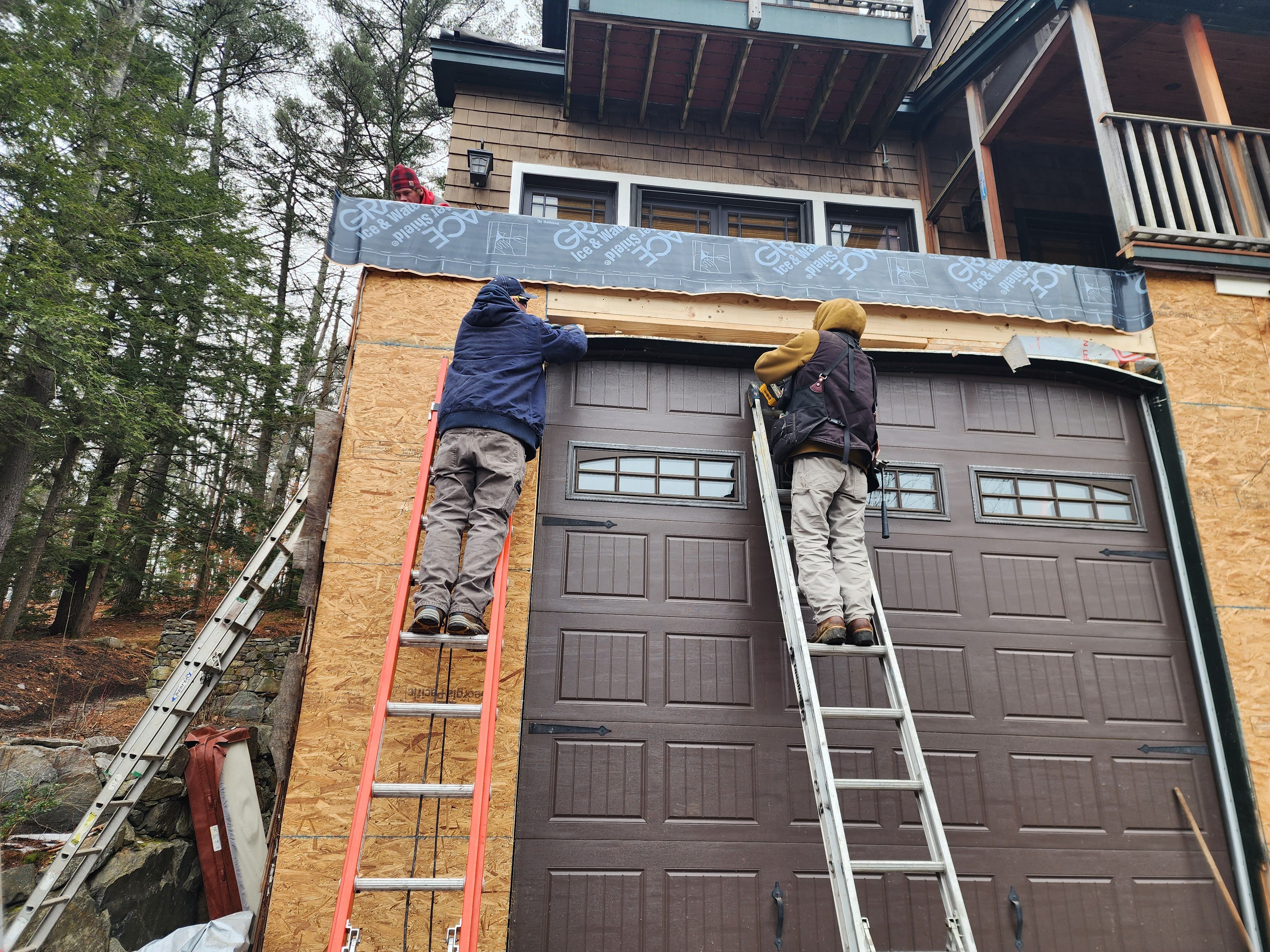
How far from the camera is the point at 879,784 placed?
2.77 metres

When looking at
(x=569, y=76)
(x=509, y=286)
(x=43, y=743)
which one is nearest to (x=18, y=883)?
(x=43, y=743)

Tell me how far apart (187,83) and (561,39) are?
9.08m

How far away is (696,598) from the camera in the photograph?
4168mm

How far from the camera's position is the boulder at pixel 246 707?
28.9 ft

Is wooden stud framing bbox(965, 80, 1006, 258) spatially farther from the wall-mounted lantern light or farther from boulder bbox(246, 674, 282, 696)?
boulder bbox(246, 674, 282, 696)

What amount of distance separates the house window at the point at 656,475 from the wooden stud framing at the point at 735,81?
418cm

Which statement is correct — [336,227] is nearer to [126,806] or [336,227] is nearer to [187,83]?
[126,806]

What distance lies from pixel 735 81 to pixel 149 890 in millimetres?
7846

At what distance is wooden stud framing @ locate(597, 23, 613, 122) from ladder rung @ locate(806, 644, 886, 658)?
5.70 metres

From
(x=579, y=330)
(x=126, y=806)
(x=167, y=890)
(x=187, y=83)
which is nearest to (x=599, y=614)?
(x=579, y=330)

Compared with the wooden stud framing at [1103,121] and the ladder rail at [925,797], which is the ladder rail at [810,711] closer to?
the ladder rail at [925,797]

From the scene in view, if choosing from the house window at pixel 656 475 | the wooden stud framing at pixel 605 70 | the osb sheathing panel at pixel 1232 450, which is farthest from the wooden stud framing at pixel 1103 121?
the wooden stud framing at pixel 605 70

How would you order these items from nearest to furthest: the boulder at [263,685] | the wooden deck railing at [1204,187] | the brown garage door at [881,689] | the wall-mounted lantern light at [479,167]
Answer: the brown garage door at [881,689], the wooden deck railing at [1204,187], the wall-mounted lantern light at [479,167], the boulder at [263,685]

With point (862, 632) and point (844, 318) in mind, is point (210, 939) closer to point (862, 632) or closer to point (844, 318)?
point (862, 632)
